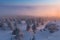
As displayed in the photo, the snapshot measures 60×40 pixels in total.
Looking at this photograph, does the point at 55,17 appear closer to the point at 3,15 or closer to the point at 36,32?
the point at 36,32

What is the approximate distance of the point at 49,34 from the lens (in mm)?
1206

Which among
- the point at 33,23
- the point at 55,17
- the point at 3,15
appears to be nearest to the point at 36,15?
the point at 33,23

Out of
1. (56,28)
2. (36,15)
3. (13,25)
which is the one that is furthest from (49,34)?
(13,25)

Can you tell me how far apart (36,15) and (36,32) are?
0.51ft

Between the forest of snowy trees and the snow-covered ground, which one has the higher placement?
the forest of snowy trees

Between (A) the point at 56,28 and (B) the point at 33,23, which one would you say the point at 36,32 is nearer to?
(B) the point at 33,23

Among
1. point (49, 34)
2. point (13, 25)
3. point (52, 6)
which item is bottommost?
point (49, 34)

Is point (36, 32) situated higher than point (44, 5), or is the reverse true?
point (44, 5)

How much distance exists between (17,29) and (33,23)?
16cm

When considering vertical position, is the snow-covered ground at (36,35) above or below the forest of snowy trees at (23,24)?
below

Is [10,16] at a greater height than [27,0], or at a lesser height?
lesser

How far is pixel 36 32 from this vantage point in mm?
1203

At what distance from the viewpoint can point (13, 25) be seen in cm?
118

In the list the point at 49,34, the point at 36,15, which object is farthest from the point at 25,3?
the point at 49,34
